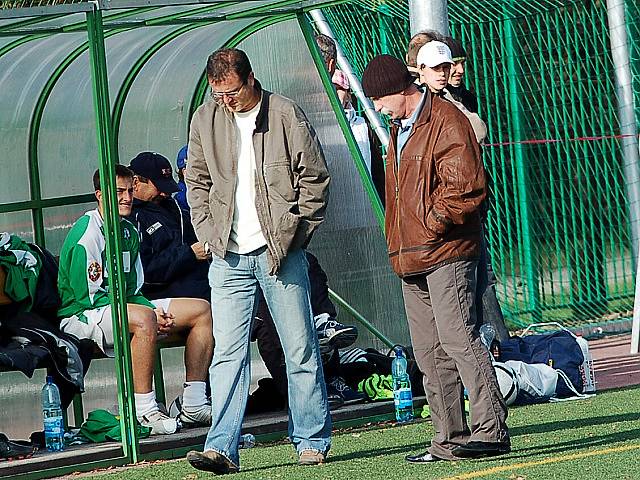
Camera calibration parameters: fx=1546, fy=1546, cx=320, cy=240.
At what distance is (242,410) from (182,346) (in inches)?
79.4

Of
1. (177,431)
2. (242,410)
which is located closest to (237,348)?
(242,410)

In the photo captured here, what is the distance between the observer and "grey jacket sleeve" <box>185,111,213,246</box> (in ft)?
24.7

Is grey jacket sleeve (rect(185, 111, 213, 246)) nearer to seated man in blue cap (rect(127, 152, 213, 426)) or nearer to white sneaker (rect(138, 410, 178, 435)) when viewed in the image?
seated man in blue cap (rect(127, 152, 213, 426))

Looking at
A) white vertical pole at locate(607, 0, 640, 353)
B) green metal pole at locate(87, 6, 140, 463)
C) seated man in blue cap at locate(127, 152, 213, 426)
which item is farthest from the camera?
white vertical pole at locate(607, 0, 640, 353)

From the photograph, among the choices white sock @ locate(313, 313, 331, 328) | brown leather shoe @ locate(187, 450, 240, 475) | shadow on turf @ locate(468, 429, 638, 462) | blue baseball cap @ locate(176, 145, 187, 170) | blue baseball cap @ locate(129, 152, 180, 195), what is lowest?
shadow on turf @ locate(468, 429, 638, 462)

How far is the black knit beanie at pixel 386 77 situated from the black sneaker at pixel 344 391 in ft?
8.83

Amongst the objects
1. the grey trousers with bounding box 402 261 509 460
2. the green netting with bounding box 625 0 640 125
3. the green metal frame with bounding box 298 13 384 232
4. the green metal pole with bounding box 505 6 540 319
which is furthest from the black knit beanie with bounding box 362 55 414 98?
the green netting with bounding box 625 0 640 125

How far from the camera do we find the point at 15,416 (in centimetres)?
912

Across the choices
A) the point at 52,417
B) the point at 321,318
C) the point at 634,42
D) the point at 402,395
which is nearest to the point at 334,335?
the point at 321,318

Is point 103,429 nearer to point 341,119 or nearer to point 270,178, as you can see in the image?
point 270,178

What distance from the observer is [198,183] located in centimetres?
756

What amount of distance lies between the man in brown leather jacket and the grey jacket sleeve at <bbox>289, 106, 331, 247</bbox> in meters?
0.35

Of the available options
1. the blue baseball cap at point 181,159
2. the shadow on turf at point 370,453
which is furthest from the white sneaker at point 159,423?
the blue baseball cap at point 181,159

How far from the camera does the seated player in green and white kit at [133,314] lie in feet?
28.3
